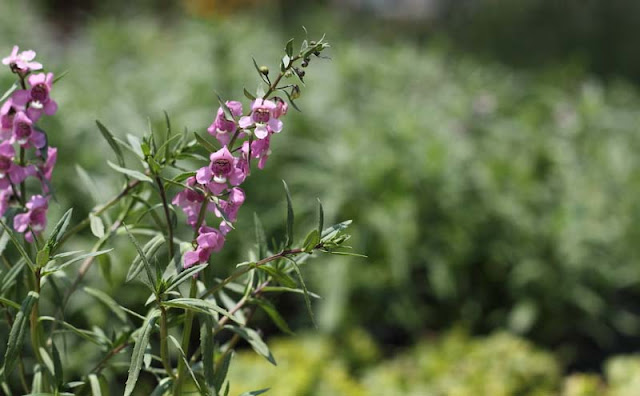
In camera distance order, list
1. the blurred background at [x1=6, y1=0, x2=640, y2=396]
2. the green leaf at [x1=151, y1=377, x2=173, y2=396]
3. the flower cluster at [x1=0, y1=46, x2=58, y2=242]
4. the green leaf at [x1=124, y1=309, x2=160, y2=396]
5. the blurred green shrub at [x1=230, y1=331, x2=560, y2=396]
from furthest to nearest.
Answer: the blurred background at [x1=6, y1=0, x2=640, y2=396] → the blurred green shrub at [x1=230, y1=331, x2=560, y2=396] → the green leaf at [x1=151, y1=377, x2=173, y2=396] → the flower cluster at [x1=0, y1=46, x2=58, y2=242] → the green leaf at [x1=124, y1=309, x2=160, y2=396]

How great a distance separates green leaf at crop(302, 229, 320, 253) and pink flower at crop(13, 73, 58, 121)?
Result: 422mm

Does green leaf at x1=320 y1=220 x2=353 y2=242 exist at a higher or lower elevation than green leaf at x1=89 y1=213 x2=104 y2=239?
lower

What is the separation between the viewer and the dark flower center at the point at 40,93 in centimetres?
102

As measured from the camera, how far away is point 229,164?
93 cm

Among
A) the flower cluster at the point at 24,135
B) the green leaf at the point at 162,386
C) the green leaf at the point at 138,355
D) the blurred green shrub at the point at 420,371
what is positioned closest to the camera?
the green leaf at the point at 138,355

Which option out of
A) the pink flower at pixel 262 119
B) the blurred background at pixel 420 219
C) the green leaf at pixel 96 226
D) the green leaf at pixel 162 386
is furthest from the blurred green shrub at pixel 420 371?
the pink flower at pixel 262 119

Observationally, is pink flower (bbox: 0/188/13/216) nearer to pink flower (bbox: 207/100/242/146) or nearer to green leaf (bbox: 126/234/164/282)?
green leaf (bbox: 126/234/164/282)

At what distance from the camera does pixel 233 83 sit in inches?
126

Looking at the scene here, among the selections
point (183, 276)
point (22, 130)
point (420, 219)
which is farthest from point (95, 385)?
point (420, 219)

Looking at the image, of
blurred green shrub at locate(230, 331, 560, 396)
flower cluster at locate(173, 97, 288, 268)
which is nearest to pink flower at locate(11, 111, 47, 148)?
flower cluster at locate(173, 97, 288, 268)

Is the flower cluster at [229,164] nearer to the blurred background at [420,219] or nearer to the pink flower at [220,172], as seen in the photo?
the pink flower at [220,172]

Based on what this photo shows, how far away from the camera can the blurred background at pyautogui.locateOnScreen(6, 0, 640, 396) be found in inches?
95.5

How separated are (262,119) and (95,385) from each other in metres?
0.48

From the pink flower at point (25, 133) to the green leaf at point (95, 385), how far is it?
0.35 m
